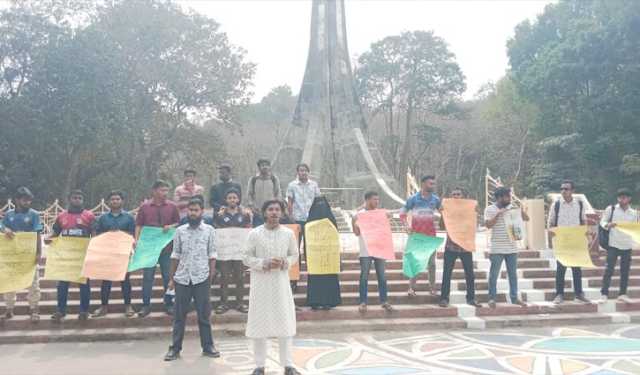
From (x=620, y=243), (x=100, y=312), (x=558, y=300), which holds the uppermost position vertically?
(x=620, y=243)

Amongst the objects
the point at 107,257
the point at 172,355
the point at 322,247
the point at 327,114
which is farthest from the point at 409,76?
the point at 172,355

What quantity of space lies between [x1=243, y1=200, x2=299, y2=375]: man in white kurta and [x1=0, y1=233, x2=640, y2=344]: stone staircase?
5.89ft

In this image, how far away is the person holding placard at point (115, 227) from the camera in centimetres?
634

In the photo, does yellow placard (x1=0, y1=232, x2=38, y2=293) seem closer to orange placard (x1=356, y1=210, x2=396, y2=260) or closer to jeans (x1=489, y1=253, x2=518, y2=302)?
orange placard (x1=356, y1=210, x2=396, y2=260)

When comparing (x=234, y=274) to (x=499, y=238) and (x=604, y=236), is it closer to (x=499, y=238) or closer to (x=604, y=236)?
(x=499, y=238)

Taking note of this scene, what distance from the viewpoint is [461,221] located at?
6797 millimetres

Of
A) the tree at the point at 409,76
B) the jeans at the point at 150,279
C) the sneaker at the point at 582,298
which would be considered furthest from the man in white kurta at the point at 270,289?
the tree at the point at 409,76

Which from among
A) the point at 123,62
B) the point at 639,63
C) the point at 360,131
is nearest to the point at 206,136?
the point at 123,62

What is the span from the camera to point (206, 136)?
24.2m

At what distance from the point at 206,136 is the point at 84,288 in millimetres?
18419

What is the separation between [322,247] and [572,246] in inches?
131

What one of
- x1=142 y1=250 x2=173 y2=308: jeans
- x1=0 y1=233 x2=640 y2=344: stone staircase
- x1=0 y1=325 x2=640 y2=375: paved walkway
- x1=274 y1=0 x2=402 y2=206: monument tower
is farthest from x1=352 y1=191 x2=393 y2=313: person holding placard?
x1=274 y1=0 x2=402 y2=206: monument tower

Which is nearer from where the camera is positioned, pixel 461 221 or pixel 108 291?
pixel 108 291

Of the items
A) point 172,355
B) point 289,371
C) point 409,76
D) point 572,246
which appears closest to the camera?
point 289,371
